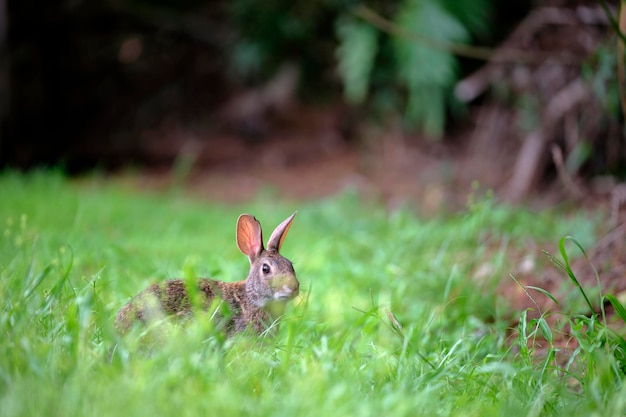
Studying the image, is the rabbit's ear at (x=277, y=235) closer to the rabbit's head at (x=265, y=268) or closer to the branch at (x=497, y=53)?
the rabbit's head at (x=265, y=268)

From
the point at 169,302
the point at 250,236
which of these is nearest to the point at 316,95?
the point at 250,236

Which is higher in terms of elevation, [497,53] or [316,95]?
[497,53]

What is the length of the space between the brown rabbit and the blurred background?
2873mm

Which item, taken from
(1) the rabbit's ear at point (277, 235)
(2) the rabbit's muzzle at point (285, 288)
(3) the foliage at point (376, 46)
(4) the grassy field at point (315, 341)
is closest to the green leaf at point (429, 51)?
(3) the foliage at point (376, 46)

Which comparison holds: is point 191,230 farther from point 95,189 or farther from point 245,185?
point 245,185

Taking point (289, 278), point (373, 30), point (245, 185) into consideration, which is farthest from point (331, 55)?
point (289, 278)

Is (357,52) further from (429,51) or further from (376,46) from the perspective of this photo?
(429,51)

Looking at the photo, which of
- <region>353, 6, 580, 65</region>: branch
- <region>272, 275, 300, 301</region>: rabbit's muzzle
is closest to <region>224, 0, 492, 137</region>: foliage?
<region>353, 6, 580, 65</region>: branch

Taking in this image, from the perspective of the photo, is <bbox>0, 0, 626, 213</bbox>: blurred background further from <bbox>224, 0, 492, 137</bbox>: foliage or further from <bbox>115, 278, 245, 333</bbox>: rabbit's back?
<bbox>115, 278, 245, 333</bbox>: rabbit's back

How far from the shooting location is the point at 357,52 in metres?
7.15

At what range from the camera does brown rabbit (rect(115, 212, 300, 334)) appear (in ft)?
8.36

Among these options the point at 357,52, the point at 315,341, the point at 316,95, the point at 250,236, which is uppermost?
the point at 357,52

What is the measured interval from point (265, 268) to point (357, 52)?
464 cm

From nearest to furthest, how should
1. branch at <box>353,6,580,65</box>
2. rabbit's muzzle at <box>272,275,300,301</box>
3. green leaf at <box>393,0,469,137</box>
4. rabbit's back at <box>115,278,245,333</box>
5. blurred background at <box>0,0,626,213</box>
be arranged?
rabbit's back at <box>115,278,245,333</box>, rabbit's muzzle at <box>272,275,300,301</box>, branch at <box>353,6,580,65</box>, blurred background at <box>0,0,626,213</box>, green leaf at <box>393,0,469,137</box>
